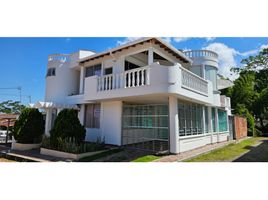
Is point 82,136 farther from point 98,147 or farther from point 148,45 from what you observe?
point 148,45

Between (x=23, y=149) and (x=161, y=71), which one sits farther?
(x=23, y=149)

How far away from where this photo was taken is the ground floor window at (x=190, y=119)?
35.3ft

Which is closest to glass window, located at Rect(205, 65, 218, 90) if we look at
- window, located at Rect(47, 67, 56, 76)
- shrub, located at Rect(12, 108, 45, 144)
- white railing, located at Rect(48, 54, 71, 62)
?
white railing, located at Rect(48, 54, 71, 62)

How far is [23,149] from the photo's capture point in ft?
39.3

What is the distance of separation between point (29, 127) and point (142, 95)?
822cm

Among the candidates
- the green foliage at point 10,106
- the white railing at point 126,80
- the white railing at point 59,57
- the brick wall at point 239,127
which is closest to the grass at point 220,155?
the white railing at point 126,80

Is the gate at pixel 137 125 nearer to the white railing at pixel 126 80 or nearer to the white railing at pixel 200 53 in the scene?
the white railing at pixel 126 80

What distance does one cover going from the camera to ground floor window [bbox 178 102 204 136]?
10.8m

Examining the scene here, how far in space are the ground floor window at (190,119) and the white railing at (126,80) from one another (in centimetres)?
292

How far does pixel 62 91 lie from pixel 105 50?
563 centimetres

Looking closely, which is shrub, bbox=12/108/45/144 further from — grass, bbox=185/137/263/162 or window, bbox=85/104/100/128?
grass, bbox=185/137/263/162

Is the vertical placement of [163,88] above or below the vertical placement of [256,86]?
below

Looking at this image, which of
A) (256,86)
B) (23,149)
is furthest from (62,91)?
(256,86)

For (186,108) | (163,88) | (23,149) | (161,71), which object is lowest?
(23,149)
